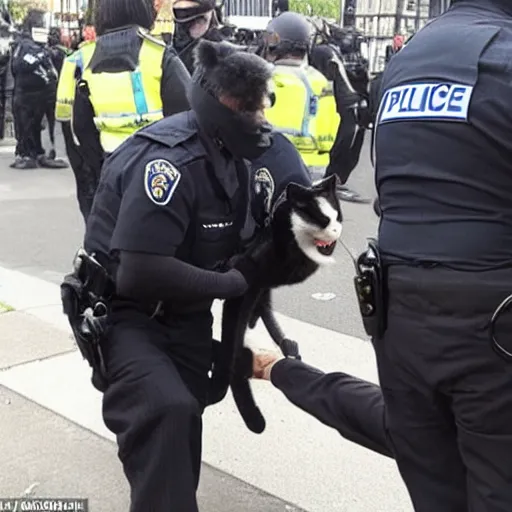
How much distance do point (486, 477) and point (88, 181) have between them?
380cm

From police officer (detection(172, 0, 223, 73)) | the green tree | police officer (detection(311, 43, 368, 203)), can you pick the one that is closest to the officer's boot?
police officer (detection(311, 43, 368, 203))

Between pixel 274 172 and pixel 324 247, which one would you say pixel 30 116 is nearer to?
pixel 274 172

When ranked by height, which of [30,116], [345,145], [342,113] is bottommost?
[30,116]

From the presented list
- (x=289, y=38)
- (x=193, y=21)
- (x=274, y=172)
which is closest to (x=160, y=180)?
(x=274, y=172)

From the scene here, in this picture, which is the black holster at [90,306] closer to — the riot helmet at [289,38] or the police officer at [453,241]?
the police officer at [453,241]

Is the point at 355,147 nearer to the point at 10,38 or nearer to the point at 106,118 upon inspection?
the point at 106,118

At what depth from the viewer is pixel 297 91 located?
233 inches

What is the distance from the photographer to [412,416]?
218 centimetres

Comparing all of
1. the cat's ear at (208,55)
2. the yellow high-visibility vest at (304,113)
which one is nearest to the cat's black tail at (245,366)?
the cat's ear at (208,55)

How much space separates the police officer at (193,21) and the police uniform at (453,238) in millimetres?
3502

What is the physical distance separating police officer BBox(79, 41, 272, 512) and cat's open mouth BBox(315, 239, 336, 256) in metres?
0.22

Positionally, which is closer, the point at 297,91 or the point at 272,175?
the point at 272,175

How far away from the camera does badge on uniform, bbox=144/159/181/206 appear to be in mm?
2537

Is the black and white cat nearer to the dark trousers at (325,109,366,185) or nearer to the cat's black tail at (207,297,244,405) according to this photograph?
the cat's black tail at (207,297,244,405)
